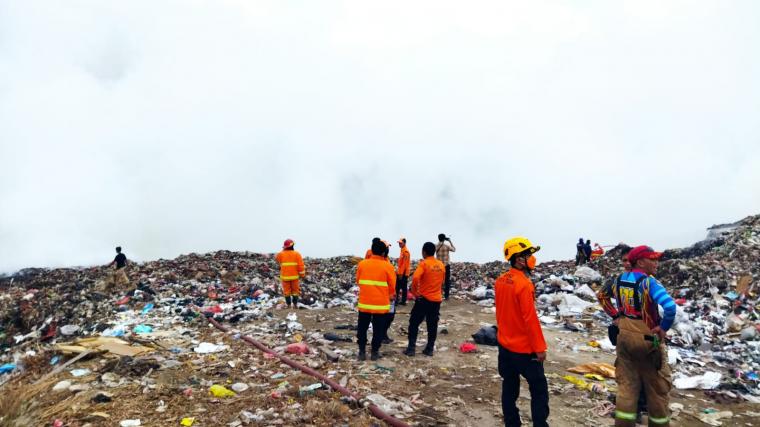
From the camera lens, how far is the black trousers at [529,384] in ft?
12.7

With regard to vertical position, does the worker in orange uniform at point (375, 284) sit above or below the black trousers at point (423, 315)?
above

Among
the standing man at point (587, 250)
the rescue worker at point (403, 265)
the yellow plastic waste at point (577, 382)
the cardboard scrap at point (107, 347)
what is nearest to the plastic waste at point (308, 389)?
the cardboard scrap at point (107, 347)

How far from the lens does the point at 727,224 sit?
16141 millimetres

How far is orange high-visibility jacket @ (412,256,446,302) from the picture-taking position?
6.86m

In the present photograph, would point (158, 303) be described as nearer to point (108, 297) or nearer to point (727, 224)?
point (108, 297)

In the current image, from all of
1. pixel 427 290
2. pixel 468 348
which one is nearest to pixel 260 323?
pixel 427 290

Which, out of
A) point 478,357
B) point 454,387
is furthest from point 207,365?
point 478,357

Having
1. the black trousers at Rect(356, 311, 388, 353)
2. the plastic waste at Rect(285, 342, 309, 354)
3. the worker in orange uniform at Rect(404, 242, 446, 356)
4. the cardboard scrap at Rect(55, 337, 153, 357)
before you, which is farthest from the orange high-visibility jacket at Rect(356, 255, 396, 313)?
the cardboard scrap at Rect(55, 337, 153, 357)

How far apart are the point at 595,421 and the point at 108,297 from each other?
42.0 ft

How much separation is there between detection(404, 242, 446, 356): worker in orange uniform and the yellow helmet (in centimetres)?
289

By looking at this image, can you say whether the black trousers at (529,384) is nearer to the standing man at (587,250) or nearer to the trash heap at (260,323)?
the trash heap at (260,323)

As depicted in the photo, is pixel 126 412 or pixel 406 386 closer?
pixel 126 412

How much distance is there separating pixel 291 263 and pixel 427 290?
4509 millimetres

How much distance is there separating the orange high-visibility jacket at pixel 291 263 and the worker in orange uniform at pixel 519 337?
6.90m
